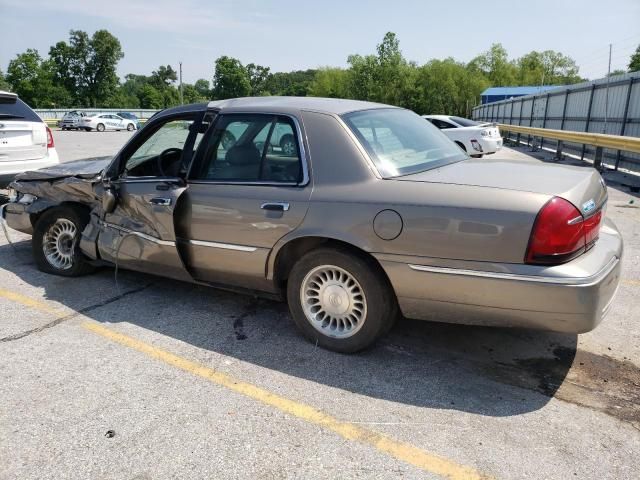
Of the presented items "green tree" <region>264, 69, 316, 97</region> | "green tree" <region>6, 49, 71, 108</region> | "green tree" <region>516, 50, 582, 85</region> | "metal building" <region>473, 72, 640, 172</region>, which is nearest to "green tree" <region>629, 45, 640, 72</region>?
"green tree" <region>516, 50, 582, 85</region>

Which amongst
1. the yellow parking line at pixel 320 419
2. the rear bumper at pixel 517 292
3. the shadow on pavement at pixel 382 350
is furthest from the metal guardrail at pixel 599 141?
the yellow parking line at pixel 320 419

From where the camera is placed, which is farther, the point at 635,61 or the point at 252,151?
the point at 635,61

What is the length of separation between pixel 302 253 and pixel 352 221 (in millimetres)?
542

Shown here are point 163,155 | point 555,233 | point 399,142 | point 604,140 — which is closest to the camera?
point 555,233

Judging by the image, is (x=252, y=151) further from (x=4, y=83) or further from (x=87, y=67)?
(x=87, y=67)

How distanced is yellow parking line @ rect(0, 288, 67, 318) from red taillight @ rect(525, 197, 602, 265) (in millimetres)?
3553

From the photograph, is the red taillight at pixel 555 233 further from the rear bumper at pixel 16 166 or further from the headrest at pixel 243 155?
the rear bumper at pixel 16 166

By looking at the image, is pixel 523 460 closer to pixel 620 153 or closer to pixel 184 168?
pixel 184 168

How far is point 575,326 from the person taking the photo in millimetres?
2781

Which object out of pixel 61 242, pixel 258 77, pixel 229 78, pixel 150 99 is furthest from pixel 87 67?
pixel 61 242

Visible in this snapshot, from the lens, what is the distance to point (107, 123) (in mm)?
37969

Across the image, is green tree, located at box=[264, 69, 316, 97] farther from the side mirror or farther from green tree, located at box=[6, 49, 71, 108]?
the side mirror

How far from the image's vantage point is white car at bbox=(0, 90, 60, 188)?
302 inches

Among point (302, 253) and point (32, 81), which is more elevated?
point (32, 81)
